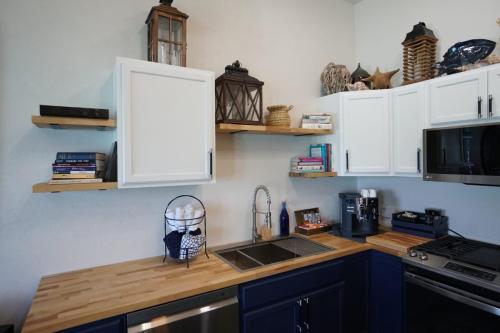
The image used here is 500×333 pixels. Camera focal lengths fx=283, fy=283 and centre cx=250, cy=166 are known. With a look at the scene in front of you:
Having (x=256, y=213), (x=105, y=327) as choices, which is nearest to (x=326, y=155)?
(x=256, y=213)

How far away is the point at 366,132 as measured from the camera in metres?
2.33

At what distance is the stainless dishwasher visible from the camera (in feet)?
4.27

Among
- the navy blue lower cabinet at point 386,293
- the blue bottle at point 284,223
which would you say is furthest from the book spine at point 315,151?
the navy blue lower cabinet at point 386,293

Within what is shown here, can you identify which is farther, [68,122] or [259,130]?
[259,130]

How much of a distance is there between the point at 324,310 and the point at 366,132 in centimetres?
140

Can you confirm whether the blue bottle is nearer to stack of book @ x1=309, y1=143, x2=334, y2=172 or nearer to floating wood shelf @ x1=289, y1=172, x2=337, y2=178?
floating wood shelf @ x1=289, y1=172, x2=337, y2=178

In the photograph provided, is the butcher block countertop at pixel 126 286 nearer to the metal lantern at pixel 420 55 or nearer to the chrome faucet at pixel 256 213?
the chrome faucet at pixel 256 213

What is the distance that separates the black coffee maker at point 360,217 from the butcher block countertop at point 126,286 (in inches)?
14.3

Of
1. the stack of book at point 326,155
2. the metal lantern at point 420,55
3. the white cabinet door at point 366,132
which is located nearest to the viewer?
the metal lantern at point 420,55

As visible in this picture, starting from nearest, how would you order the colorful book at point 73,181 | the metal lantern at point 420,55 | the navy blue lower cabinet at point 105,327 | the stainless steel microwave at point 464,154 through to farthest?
the navy blue lower cabinet at point 105,327
the colorful book at point 73,181
the stainless steel microwave at point 464,154
the metal lantern at point 420,55

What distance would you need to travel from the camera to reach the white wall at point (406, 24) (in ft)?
6.74

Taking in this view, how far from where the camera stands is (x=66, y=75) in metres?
1.65

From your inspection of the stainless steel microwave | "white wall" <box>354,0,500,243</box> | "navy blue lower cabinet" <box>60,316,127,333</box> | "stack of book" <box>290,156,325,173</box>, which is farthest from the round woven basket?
"navy blue lower cabinet" <box>60,316,127,333</box>

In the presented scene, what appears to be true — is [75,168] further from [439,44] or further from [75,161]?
[439,44]
